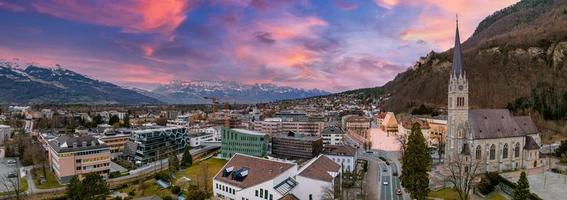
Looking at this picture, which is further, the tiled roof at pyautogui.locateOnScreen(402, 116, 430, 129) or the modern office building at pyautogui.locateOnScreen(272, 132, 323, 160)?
the tiled roof at pyautogui.locateOnScreen(402, 116, 430, 129)

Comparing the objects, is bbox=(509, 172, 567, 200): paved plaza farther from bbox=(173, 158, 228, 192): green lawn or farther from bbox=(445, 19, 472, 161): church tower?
bbox=(173, 158, 228, 192): green lawn

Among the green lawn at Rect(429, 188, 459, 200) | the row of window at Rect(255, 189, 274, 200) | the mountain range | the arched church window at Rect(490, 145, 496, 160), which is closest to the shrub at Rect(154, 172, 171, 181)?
the row of window at Rect(255, 189, 274, 200)

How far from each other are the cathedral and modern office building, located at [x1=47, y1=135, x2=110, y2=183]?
6303cm

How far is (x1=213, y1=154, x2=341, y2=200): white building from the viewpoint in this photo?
1984 inches

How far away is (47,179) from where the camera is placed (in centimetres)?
7700

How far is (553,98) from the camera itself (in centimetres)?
11044

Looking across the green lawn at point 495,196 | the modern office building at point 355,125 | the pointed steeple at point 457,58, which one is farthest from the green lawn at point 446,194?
the modern office building at point 355,125

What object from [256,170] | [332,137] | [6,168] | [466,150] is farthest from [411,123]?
[6,168]

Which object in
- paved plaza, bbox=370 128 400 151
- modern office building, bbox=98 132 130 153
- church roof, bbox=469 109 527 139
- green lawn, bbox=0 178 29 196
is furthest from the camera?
modern office building, bbox=98 132 130 153

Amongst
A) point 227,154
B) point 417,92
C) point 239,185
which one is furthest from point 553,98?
point 239,185

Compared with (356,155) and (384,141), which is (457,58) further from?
(384,141)

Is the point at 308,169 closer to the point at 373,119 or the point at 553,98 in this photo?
the point at 553,98

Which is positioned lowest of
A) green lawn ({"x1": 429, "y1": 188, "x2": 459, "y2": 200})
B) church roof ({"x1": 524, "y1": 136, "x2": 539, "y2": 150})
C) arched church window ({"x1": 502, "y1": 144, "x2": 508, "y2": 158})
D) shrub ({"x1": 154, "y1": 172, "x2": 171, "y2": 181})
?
shrub ({"x1": 154, "y1": 172, "x2": 171, "y2": 181})

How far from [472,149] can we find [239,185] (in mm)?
36975
